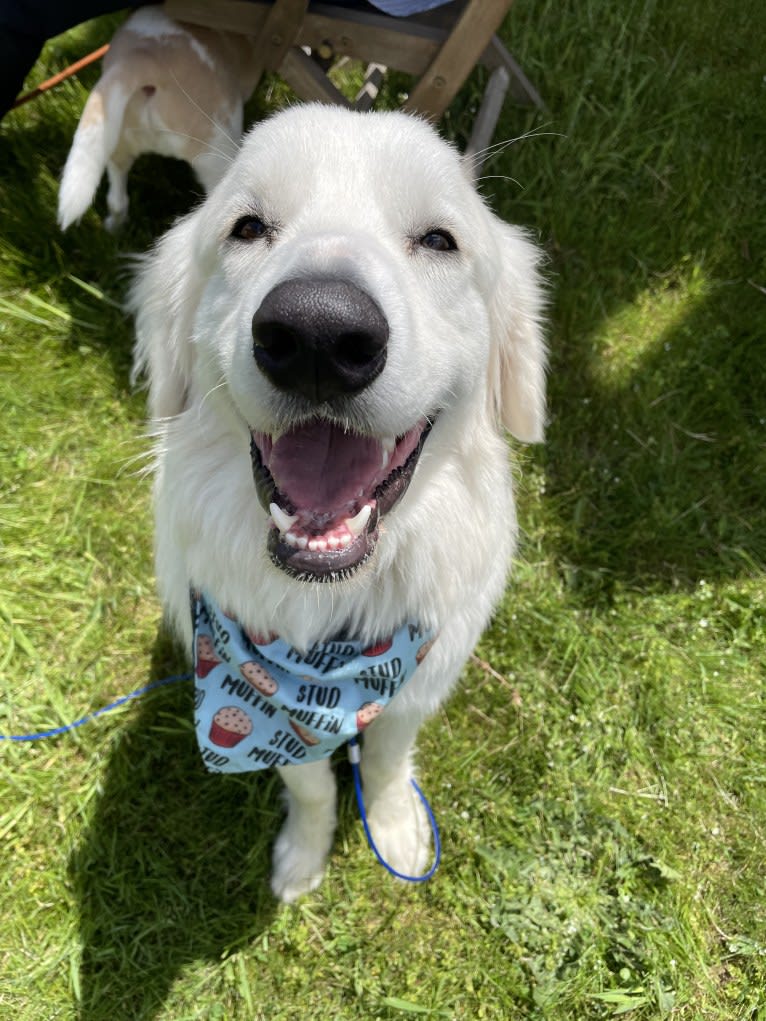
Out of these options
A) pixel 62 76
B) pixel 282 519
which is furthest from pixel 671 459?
pixel 62 76

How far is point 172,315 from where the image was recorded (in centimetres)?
184

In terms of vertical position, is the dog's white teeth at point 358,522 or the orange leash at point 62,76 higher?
the dog's white teeth at point 358,522

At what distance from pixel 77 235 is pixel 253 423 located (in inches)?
102

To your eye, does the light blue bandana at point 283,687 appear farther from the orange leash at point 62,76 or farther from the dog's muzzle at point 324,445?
the orange leash at point 62,76

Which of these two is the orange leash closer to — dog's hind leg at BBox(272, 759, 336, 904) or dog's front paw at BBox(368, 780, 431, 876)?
dog's hind leg at BBox(272, 759, 336, 904)

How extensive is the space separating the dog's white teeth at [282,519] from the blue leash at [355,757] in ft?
3.75

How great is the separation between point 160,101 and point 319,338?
228 centimetres

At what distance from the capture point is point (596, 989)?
7.43ft

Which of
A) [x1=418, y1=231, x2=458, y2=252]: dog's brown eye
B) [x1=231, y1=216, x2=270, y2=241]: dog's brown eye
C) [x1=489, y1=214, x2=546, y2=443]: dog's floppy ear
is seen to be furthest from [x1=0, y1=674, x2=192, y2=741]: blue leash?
[x1=418, y1=231, x2=458, y2=252]: dog's brown eye

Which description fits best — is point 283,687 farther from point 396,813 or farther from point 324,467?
point 396,813

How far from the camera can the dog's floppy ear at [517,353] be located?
1899 millimetres

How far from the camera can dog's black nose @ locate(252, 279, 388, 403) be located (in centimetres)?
116

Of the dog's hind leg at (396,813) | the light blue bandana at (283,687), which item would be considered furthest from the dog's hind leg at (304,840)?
the light blue bandana at (283,687)

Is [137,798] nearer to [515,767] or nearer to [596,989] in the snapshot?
[515,767]
